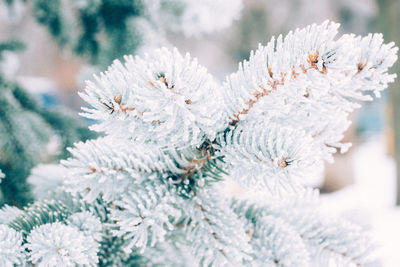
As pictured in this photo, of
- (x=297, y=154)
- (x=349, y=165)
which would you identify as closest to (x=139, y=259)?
(x=297, y=154)

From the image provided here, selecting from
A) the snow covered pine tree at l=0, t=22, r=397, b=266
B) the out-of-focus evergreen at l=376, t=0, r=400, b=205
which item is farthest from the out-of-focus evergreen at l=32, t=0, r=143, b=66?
the out-of-focus evergreen at l=376, t=0, r=400, b=205

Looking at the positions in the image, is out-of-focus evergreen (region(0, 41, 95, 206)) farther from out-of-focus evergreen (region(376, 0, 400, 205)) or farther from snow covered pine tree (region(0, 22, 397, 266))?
out-of-focus evergreen (region(376, 0, 400, 205))

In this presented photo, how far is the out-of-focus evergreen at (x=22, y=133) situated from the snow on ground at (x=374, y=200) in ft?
1.33

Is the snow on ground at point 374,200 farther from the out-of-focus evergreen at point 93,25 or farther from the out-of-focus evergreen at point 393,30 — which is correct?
the out-of-focus evergreen at point 93,25

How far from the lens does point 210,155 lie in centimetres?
27

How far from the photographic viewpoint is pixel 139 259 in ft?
1.12

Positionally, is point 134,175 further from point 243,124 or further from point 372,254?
point 372,254

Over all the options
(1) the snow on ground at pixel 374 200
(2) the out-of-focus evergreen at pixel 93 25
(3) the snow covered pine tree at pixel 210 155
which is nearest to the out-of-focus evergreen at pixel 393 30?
(1) the snow on ground at pixel 374 200

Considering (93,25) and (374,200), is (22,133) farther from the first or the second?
(374,200)

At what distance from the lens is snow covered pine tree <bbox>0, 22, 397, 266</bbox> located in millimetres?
207

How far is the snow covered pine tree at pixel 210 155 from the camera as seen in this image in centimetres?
21

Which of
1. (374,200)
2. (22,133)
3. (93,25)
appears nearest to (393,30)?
(374,200)

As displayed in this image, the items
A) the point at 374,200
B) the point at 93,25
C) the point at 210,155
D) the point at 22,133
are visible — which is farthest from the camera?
the point at 374,200

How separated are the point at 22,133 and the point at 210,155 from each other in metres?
0.35
